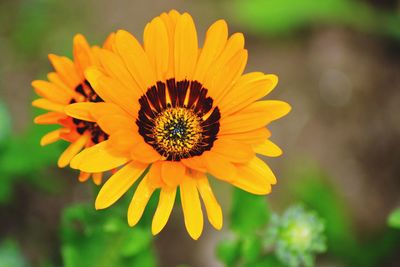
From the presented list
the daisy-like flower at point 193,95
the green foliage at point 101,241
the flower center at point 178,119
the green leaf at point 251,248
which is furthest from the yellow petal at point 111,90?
the green leaf at point 251,248

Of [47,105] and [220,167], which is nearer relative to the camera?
[220,167]

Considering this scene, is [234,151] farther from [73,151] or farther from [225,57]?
[73,151]

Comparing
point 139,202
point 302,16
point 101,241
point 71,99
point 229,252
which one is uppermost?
point 302,16

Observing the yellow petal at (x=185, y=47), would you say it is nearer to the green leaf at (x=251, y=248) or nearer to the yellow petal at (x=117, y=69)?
the yellow petal at (x=117, y=69)

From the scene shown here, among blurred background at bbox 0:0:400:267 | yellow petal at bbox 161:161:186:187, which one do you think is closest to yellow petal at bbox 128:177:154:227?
yellow petal at bbox 161:161:186:187

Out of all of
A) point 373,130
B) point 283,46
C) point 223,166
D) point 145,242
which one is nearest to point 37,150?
point 145,242

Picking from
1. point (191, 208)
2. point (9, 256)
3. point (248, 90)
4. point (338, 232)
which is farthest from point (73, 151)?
point (338, 232)

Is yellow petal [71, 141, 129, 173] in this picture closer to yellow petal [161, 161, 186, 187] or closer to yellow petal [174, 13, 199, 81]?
yellow petal [161, 161, 186, 187]
